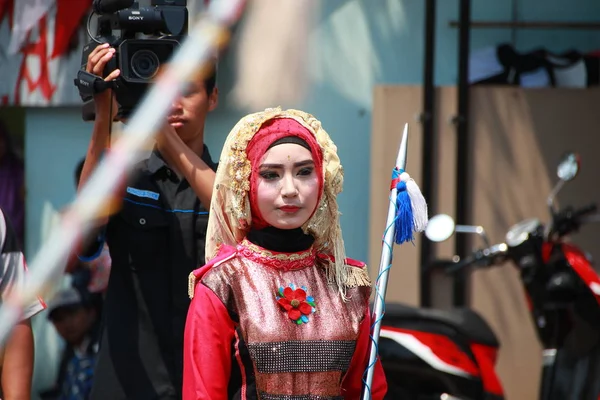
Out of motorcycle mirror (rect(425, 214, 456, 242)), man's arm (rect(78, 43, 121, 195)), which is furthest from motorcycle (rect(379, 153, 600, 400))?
man's arm (rect(78, 43, 121, 195))

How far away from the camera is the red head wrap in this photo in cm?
318

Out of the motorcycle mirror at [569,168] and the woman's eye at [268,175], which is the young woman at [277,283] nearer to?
the woman's eye at [268,175]

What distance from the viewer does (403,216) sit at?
3268mm

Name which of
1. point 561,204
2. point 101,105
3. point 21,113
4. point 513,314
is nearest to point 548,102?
point 561,204

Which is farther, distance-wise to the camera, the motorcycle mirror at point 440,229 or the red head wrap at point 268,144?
the motorcycle mirror at point 440,229

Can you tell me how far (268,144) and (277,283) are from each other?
36 cm

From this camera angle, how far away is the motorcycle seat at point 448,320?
514cm

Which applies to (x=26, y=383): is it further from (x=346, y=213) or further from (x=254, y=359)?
(x=346, y=213)

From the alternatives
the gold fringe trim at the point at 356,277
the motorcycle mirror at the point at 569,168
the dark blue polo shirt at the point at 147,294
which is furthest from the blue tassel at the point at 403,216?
the motorcycle mirror at the point at 569,168

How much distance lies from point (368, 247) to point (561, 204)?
1.08 metres

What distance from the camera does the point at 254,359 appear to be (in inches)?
120

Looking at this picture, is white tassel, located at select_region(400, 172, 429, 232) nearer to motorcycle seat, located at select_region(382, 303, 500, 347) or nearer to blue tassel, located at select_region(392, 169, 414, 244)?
blue tassel, located at select_region(392, 169, 414, 244)

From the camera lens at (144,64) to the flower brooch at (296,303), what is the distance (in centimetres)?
83

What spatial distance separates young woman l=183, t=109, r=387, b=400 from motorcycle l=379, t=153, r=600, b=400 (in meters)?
1.82
